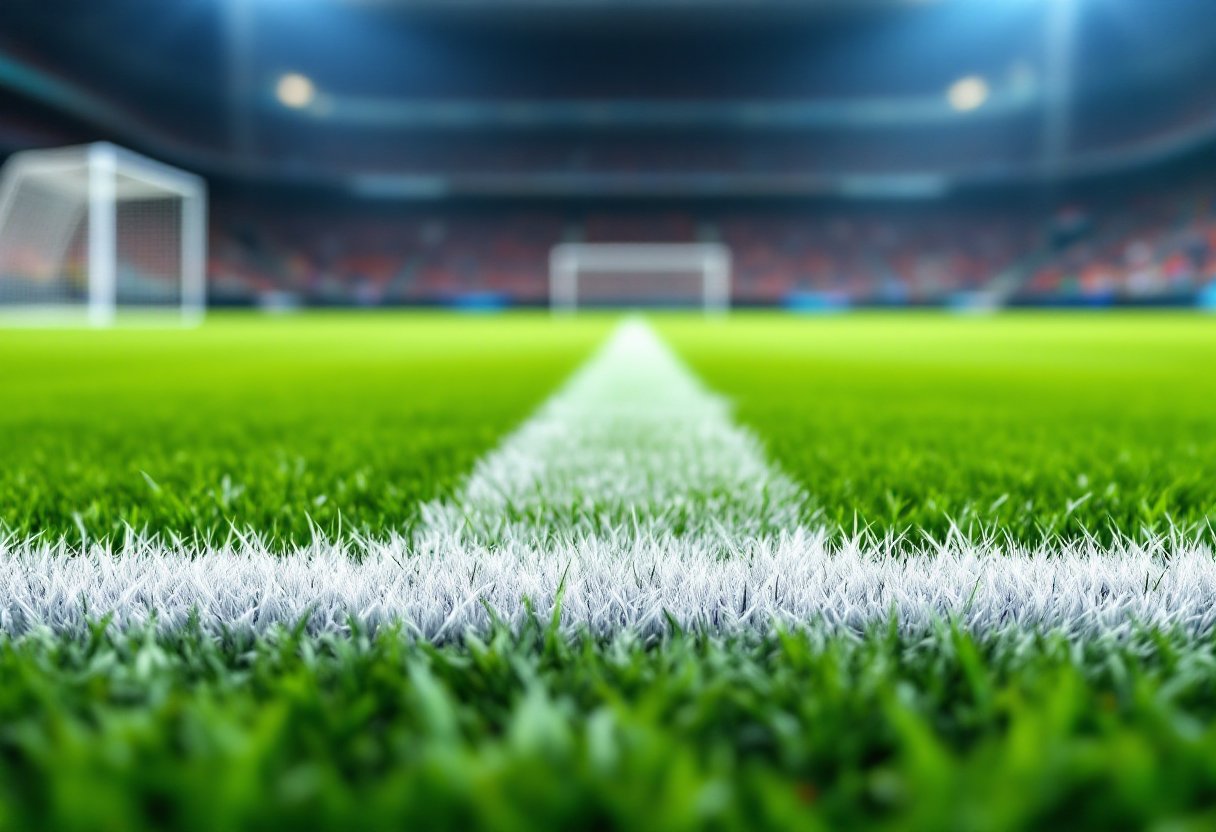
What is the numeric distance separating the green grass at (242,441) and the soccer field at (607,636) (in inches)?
0.6

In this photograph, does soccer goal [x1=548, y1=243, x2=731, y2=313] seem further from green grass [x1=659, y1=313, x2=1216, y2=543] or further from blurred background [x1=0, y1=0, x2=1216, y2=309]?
green grass [x1=659, y1=313, x2=1216, y2=543]

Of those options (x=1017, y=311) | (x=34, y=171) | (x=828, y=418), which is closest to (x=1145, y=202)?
(x=1017, y=311)

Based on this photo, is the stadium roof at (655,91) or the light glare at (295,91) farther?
the light glare at (295,91)

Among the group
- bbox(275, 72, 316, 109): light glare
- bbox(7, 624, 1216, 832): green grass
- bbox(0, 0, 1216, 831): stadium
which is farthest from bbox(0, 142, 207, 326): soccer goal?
bbox(7, 624, 1216, 832): green grass

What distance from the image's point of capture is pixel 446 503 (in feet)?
4.62

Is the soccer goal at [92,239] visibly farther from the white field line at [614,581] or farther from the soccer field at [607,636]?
the white field line at [614,581]

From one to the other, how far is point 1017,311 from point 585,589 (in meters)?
27.2

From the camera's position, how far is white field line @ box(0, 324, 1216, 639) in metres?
0.80

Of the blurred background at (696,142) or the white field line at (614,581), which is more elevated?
the blurred background at (696,142)

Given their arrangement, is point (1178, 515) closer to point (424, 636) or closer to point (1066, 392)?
point (424, 636)

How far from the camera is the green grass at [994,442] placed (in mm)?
1277

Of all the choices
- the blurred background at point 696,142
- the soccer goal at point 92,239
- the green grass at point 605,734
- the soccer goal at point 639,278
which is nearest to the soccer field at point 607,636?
the green grass at point 605,734

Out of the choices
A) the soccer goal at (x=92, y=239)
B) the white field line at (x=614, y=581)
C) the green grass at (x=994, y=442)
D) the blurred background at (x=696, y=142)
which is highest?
the blurred background at (x=696, y=142)

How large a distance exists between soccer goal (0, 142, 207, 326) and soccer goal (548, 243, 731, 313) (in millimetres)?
10648
